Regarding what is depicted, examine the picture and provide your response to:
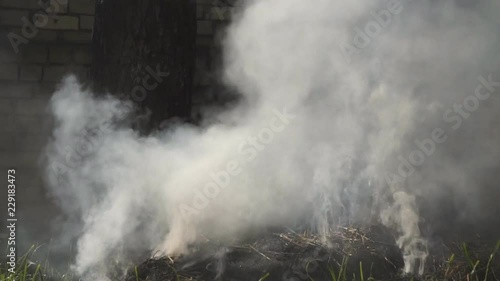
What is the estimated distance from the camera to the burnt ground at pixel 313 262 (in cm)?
411

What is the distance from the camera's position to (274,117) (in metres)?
5.05

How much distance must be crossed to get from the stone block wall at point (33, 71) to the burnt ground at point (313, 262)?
2.94 metres

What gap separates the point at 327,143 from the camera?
471 centimetres

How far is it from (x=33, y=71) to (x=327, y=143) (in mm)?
3589

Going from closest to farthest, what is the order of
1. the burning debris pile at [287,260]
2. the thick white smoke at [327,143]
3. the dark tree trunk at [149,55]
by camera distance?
the burning debris pile at [287,260] → the thick white smoke at [327,143] → the dark tree trunk at [149,55]

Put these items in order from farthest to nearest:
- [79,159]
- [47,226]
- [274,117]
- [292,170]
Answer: [47,226] < [79,159] < [274,117] < [292,170]

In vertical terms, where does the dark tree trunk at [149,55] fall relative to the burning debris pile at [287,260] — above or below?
above

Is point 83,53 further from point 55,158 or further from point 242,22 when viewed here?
point 242,22

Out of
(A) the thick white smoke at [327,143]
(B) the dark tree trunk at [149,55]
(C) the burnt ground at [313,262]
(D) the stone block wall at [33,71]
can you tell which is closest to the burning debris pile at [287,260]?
(C) the burnt ground at [313,262]

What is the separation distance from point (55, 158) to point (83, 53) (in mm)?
1147

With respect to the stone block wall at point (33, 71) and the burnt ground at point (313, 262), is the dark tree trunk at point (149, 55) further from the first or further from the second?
the stone block wall at point (33, 71)

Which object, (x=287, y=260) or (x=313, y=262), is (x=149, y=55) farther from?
(x=313, y=262)

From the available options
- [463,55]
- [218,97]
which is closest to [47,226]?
[218,97]

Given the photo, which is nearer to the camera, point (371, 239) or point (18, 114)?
point (371, 239)
